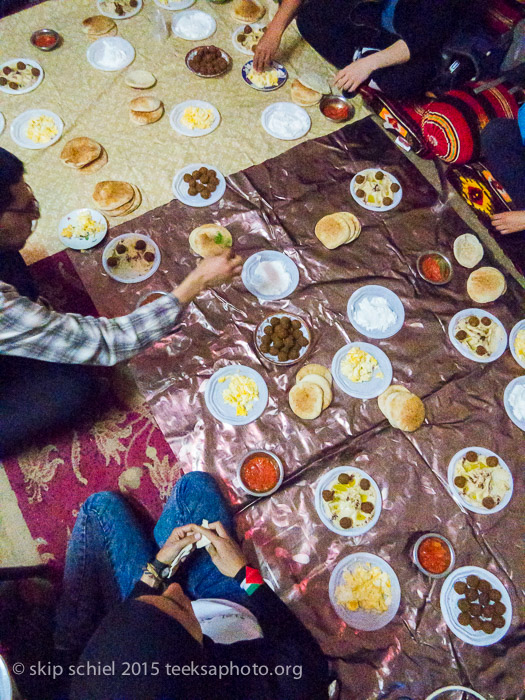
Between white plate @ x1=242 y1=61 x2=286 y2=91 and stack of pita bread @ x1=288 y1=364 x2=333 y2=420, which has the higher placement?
white plate @ x1=242 y1=61 x2=286 y2=91

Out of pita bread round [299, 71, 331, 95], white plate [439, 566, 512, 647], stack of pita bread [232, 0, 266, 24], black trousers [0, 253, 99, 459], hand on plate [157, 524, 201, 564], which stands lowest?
black trousers [0, 253, 99, 459]

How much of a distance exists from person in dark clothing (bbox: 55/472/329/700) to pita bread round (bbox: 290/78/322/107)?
2710 mm

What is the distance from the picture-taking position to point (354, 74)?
3123 millimetres

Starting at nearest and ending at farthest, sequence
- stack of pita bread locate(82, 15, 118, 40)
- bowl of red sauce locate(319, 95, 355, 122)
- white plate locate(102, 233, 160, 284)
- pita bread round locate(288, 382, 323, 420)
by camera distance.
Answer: pita bread round locate(288, 382, 323, 420) < white plate locate(102, 233, 160, 284) < bowl of red sauce locate(319, 95, 355, 122) < stack of pita bread locate(82, 15, 118, 40)

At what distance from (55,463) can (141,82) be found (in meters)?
2.72

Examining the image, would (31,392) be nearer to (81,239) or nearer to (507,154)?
(81,239)

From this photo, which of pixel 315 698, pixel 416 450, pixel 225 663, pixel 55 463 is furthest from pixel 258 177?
pixel 315 698

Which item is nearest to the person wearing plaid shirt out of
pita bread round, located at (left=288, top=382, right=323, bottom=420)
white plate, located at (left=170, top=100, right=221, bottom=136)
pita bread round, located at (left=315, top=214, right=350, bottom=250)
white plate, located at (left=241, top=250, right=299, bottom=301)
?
white plate, located at (left=241, top=250, right=299, bottom=301)

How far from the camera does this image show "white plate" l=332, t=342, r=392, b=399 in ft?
7.88

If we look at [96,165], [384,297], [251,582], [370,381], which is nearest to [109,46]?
[96,165]

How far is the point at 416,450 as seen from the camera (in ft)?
7.68

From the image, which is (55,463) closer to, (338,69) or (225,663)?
(225,663)

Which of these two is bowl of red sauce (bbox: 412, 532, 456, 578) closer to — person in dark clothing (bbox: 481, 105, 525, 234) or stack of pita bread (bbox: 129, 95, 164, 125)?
person in dark clothing (bbox: 481, 105, 525, 234)

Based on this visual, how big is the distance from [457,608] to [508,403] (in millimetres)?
1076
